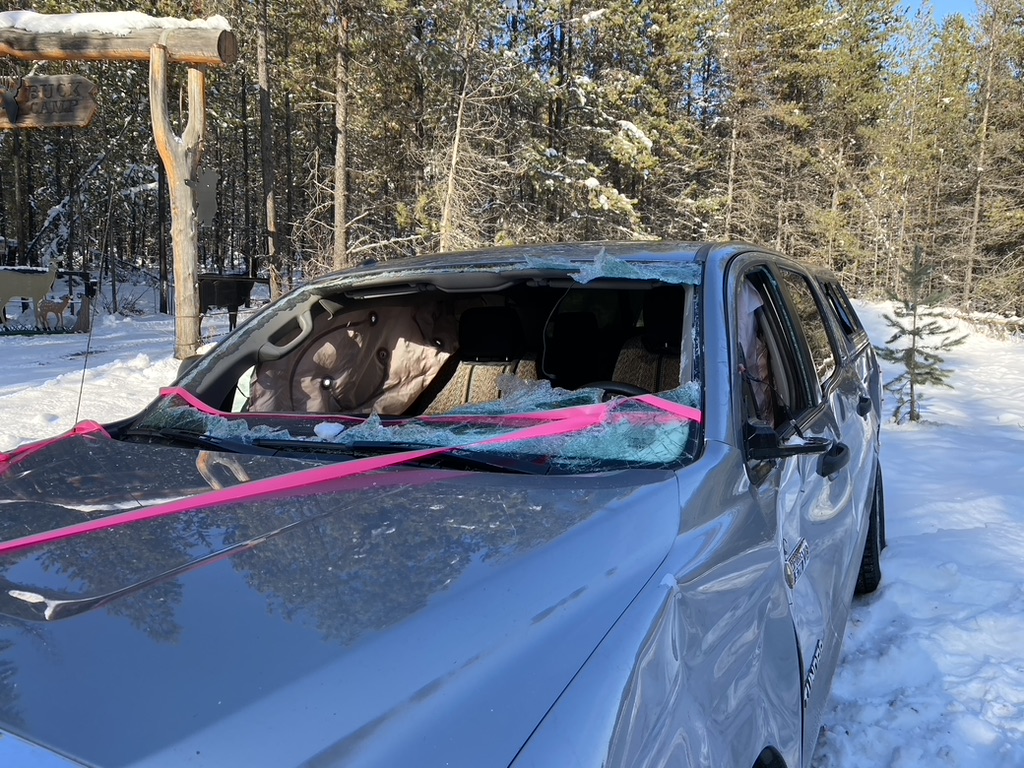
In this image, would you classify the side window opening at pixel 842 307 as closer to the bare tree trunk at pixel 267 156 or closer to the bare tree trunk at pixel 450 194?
the bare tree trunk at pixel 450 194

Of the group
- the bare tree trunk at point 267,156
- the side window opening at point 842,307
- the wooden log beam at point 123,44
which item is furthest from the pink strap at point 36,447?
the bare tree trunk at point 267,156

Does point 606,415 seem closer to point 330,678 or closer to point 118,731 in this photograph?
point 330,678

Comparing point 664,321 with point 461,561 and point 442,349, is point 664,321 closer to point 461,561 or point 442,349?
point 442,349

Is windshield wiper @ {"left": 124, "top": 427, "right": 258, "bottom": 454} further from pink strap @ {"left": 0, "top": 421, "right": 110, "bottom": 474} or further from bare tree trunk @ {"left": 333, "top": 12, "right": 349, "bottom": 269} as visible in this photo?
bare tree trunk @ {"left": 333, "top": 12, "right": 349, "bottom": 269}

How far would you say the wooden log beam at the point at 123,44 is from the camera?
7.22 metres

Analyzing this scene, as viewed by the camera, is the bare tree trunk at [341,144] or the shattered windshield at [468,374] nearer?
the shattered windshield at [468,374]

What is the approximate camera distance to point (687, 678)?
1.20 meters

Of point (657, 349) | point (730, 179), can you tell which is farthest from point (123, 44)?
point (730, 179)

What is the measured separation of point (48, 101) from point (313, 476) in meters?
8.02

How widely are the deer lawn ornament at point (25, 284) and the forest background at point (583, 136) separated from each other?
135 cm

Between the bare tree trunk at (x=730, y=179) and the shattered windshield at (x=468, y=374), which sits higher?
the bare tree trunk at (x=730, y=179)

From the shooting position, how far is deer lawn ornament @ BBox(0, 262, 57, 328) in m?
15.9

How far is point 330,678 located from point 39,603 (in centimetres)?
54

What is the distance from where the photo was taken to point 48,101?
756 centimetres
